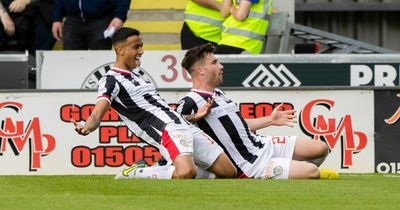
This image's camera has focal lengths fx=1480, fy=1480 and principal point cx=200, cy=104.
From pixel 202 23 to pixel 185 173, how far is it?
464 cm

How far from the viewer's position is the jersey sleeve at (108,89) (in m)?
13.4

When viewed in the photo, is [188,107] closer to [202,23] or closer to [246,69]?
[246,69]

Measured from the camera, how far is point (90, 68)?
16.6 metres

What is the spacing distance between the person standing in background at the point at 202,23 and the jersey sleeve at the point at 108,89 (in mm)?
4206

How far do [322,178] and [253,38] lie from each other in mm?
4329

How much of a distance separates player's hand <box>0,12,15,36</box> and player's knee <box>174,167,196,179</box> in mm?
5445

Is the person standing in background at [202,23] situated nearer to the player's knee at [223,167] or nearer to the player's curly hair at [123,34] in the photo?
the player's curly hair at [123,34]


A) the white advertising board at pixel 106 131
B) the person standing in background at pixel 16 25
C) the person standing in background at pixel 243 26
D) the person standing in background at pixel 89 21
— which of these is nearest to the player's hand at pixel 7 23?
the person standing in background at pixel 16 25

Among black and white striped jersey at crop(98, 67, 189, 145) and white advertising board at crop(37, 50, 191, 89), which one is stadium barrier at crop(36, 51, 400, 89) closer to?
white advertising board at crop(37, 50, 191, 89)

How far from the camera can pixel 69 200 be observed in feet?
36.2

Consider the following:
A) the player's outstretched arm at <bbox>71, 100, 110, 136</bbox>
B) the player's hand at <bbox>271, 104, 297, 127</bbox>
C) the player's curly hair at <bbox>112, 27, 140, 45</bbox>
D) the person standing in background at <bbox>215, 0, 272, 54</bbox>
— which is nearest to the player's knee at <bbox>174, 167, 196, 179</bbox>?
the player's outstretched arm at <bbox>71, 100, 110, 136</bbox>

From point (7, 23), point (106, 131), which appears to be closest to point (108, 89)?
point (106, 131)

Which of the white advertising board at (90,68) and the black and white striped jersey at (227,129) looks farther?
the white advertising board at (90,68)

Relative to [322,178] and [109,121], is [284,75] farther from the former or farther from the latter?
[322,178]
